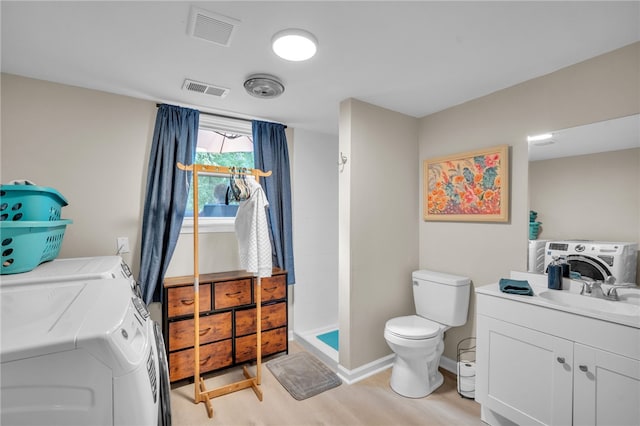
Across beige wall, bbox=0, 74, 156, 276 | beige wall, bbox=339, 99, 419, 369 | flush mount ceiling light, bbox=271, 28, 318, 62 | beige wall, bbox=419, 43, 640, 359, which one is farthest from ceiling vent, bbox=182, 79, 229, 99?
beige wall, bbox=419, 43, 640, 359

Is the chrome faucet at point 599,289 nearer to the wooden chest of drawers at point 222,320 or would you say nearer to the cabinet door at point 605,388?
the cabinet door at point 605,388

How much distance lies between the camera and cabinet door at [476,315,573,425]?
5.34ft

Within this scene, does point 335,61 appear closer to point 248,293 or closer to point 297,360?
point 248,293

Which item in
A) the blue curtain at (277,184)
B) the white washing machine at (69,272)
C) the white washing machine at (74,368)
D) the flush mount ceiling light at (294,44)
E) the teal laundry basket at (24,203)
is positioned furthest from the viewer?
the blue curtain at (277,184)

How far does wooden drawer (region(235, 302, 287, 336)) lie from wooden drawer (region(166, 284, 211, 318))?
0.99 feet

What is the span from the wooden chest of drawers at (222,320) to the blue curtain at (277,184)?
22 centimetres

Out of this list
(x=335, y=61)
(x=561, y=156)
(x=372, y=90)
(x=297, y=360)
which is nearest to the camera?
(x=335, y=61)

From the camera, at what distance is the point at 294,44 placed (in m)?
1.68

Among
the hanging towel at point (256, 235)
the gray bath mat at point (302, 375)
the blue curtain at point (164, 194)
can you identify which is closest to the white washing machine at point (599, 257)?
the gray bath mat at point (302, 375)

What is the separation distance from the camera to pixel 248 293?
2670mm

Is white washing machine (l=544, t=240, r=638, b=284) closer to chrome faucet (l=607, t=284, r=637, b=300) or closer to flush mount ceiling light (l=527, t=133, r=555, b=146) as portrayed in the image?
chrome faucet (l=607, t=284, r=637, b=300)

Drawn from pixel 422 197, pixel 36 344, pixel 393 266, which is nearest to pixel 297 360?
pixel 393 266

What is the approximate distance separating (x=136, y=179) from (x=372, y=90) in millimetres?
2006

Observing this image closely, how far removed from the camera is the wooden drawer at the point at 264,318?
8.61 ft
